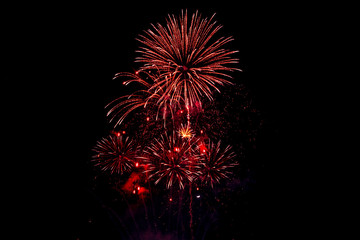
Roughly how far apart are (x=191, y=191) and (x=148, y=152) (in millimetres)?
3658

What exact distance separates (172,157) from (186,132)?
3.17 ft

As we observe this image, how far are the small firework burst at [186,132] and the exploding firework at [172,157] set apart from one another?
0.18 m

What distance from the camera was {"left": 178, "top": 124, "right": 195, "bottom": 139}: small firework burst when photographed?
7.96m

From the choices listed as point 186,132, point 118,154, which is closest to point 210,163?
point 186,132

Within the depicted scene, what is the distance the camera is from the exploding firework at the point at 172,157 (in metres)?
7.45

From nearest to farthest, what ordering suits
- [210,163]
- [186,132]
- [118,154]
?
[210,163], [186,132], [118,154]

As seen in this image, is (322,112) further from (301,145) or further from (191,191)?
(191,191)

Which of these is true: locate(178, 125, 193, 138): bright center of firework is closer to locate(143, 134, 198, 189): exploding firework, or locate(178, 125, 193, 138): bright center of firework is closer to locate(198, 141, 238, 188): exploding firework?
locate(143, 134, 198, 189): exploding firework

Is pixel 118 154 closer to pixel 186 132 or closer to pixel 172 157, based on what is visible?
→ pixel 172 157

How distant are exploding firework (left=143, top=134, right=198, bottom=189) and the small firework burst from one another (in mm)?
181

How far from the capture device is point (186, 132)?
7977mm

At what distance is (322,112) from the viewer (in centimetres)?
1020

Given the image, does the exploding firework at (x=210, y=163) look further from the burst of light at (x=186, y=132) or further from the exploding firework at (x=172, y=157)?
the burst of light at (x=186, y=132)

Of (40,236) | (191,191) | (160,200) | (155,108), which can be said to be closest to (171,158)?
(155,108)
